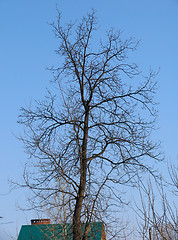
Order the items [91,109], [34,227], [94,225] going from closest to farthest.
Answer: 1. [94,225]
2. [91,109]
3. [34,227]

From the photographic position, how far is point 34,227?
23.3 m

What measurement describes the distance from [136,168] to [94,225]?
5.88ft

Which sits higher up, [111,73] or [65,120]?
[111,73]

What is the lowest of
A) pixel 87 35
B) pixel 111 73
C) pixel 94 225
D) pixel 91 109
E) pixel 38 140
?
pixel 94 225

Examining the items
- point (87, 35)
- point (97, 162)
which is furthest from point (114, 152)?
point (87, 35)

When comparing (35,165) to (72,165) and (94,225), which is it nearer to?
(72,165)

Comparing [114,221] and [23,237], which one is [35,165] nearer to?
[114,221]

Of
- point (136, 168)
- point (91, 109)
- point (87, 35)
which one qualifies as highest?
point (87, 35)

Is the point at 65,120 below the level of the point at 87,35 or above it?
below

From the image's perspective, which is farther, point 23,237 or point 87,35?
point 23,237

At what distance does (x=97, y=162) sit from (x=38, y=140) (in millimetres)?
1680

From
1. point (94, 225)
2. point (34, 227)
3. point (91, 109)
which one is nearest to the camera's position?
point (94, 225)

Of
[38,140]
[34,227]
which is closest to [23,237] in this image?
[34,227]

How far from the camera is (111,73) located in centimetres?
1166
